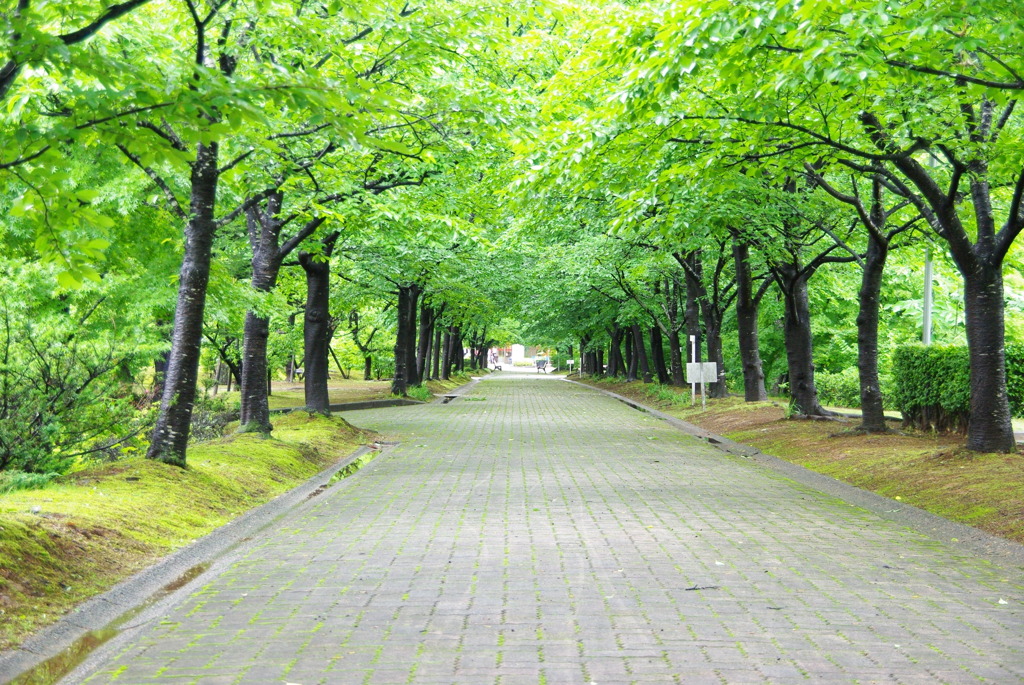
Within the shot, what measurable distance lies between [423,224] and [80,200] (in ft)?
39.4

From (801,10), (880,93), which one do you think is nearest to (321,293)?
(880,93)

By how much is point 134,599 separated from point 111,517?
2018mm

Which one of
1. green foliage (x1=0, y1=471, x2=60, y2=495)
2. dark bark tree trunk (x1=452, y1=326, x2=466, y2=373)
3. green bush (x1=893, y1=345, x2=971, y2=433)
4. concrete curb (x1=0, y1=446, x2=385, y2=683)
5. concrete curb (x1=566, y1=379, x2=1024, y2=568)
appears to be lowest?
concrete curb (x1=566, y1=379, x2=1024, y2=568)

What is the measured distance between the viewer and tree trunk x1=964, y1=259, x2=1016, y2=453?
41.3 ft

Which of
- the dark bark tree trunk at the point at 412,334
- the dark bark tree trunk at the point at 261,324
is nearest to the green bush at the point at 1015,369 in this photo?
the dark bark tree trunk at the point at 261,324

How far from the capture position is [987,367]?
41.5 ft

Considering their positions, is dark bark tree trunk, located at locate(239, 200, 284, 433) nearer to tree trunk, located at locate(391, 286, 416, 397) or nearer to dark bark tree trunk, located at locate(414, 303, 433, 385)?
tree trunk, located at locate(391, 286, 416, 397)

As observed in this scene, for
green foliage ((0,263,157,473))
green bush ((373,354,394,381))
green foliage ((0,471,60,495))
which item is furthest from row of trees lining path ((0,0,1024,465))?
green bush ((373,354,394,381))

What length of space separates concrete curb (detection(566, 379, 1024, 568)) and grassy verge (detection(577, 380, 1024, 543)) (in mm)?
178

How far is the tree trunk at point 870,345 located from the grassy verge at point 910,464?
1.28ft

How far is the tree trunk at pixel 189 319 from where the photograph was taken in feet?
36.8

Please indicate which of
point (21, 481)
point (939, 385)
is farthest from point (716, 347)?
point (21, 481)

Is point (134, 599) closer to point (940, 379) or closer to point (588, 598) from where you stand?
point (588, 598)

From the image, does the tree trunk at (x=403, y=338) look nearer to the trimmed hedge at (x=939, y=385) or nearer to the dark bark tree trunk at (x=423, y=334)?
the dark bark tree trunk at (x=423, y=334)
